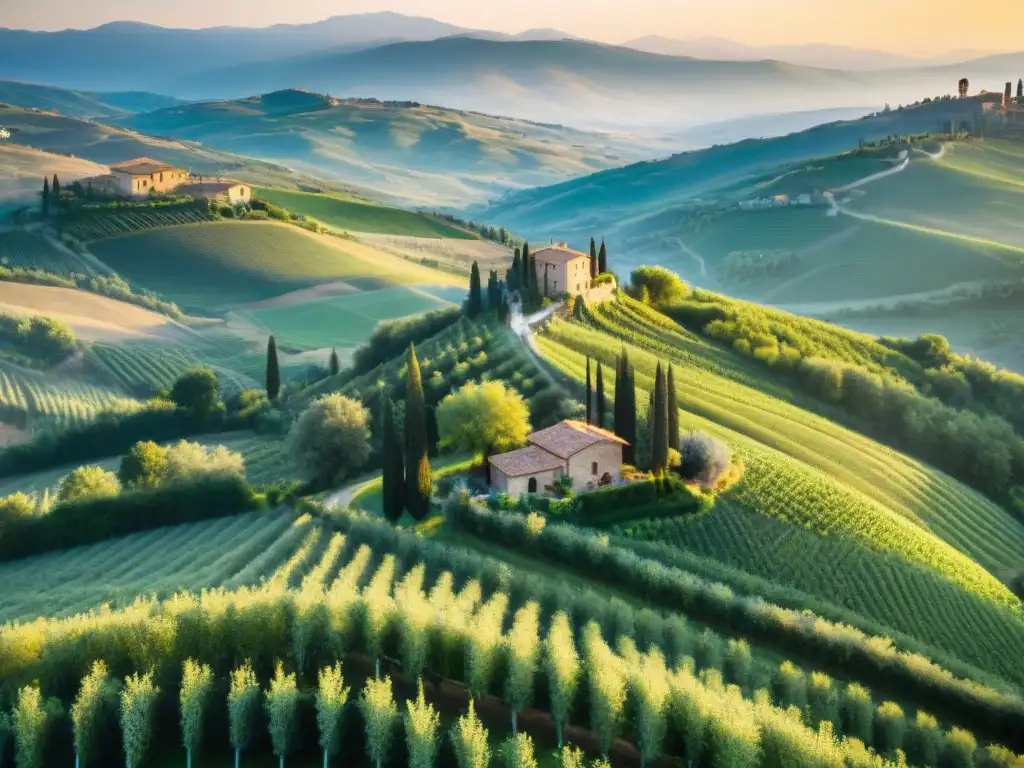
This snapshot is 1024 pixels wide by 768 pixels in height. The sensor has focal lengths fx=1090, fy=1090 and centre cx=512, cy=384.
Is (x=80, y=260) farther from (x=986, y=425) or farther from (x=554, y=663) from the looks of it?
(x=554, y=663)

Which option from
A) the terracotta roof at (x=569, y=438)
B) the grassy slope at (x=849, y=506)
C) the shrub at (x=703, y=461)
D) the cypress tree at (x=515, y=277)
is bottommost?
the grassy slope at (x=849, y=506)

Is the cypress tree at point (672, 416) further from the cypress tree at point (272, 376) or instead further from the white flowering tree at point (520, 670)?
the cypress tree at point (272, 376)

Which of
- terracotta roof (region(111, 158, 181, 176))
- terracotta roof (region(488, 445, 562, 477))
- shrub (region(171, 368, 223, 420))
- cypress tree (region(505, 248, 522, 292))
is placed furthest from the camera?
terracotta roof (region(111, 158, 181, 176))

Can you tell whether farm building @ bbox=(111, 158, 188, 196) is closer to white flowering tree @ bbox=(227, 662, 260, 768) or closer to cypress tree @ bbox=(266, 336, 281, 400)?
cypress tree @ bbox=(266, 336, 281, 400)

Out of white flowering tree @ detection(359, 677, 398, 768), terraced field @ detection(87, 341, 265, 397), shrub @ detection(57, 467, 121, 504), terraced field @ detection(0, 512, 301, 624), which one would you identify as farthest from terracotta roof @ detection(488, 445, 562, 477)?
terraced field @ detection(87, 341, 265, 397)

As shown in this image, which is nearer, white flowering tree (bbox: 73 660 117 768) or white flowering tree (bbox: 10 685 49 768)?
white flowering tree (bbox: 10 685 49 768)

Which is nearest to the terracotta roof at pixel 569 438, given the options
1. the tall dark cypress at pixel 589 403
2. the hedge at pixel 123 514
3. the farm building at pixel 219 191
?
the tall dark cypress at pixel 589 403

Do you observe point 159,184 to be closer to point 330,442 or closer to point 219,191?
point 219,191
